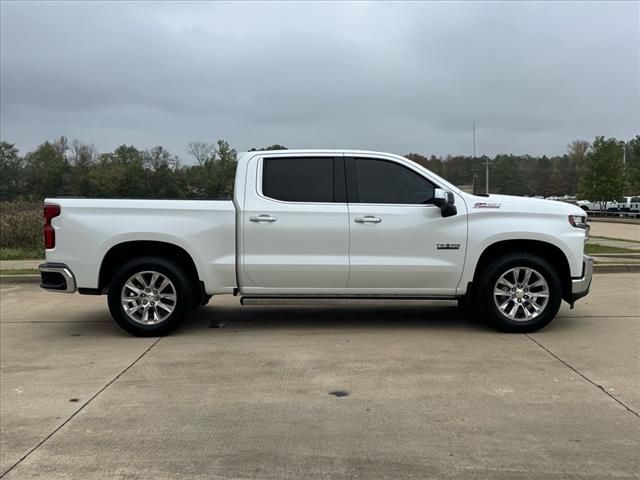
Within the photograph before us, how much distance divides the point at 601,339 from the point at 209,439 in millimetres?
4477

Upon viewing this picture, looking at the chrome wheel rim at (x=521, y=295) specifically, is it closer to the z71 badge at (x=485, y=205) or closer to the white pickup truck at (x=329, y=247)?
the white pickup truck at (x=329, y=247)

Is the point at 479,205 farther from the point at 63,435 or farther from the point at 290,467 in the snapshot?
the point at 63,435

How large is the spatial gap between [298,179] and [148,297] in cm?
215

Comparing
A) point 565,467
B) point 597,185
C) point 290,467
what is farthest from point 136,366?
point 597,185

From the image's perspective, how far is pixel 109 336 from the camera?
21.6 ft

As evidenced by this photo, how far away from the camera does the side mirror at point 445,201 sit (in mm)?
6055

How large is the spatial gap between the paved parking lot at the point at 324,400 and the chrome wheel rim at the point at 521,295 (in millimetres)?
274

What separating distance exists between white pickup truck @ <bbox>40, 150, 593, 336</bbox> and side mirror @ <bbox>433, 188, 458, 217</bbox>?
0.05ft

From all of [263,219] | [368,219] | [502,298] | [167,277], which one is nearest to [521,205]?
[502,298]

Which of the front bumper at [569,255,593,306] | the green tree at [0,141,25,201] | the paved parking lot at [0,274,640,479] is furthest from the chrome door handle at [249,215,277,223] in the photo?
the green tree at [0,141,25,201]

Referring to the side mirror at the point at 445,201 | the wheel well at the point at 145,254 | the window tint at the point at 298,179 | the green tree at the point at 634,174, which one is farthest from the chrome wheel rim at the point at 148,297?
the green tree at the point at 634,174

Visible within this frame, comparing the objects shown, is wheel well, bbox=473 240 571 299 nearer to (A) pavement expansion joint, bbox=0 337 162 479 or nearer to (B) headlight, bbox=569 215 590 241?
(B) headlight, bbox=569 215 590 241

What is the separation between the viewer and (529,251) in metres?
6.39

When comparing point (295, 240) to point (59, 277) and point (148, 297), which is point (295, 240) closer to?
point (148, 297)
